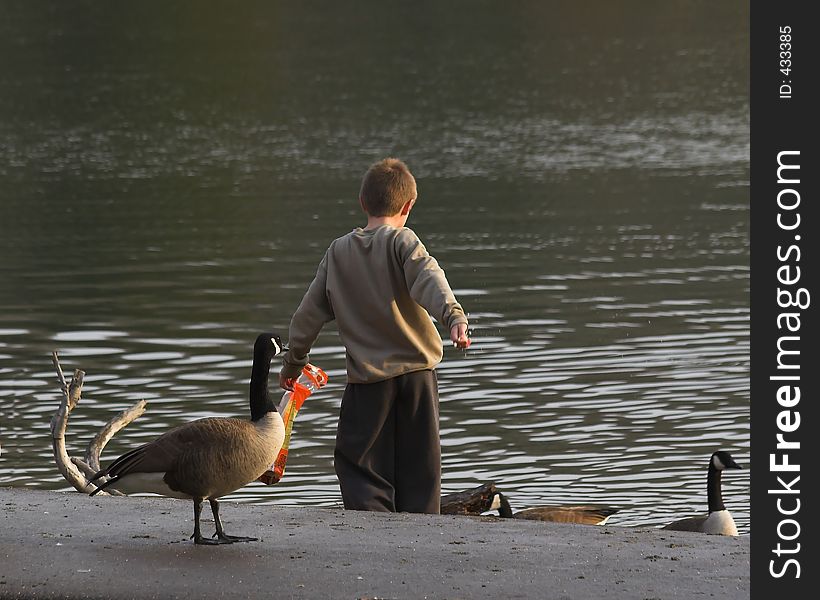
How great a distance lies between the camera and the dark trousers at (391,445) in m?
7.80

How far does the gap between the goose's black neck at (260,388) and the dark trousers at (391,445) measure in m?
0.91

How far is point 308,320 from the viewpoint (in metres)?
7.86

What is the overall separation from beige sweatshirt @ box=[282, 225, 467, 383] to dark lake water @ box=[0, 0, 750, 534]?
104 inches

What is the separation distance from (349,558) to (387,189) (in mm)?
1941

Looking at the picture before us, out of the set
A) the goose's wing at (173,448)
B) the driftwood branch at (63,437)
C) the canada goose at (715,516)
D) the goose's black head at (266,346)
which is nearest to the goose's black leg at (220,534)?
the goose's wing at (173,448)

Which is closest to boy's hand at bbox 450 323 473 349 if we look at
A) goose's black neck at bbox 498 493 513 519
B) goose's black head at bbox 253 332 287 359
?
goose's black head at bbox 253 332 287 359

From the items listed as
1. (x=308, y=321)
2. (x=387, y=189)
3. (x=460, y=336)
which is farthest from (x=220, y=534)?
(x=387, y=189)

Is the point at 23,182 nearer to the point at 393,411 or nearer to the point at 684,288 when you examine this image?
the point at 684,288

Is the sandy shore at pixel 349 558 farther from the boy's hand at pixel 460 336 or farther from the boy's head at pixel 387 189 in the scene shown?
the boy's head at pixel 387 189

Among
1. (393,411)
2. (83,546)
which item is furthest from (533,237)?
(83,546)

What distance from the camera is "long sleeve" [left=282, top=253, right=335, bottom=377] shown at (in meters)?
7.86

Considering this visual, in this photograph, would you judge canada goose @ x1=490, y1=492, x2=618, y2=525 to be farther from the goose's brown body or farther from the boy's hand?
the goose's brown body

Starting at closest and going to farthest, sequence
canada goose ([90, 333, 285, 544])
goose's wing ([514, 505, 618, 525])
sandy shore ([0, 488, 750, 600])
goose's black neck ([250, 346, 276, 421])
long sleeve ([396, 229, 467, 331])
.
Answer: sandy shore ([0, 488, 750, 600]) < canada goose ([90, 333, 285, 544]) < goose's black neck ([250, 346, 276, 421]) < long sleeve ([396, 229, 467, 331]) < goose's wing ([514, 505, 618, 525])

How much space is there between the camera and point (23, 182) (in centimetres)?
2820
